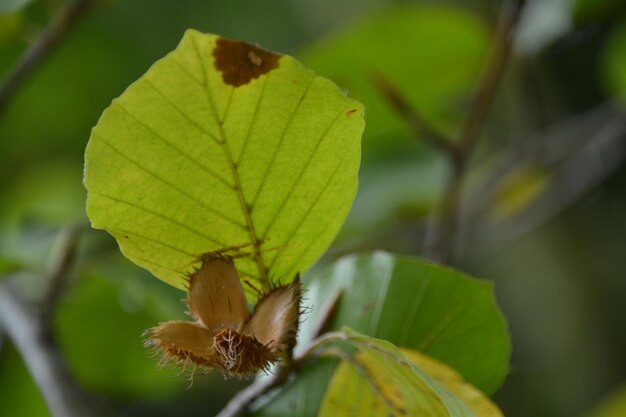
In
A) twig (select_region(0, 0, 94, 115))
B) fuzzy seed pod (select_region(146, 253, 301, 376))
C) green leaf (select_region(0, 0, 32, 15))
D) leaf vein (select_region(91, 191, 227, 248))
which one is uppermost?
green leaf (select_region(0, 0, 32, 15))

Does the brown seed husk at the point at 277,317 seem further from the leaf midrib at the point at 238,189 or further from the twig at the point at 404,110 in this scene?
the twig at the point at 404,110

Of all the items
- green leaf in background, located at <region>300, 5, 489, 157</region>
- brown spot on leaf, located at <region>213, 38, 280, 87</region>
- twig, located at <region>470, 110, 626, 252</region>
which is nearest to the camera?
brown spot on leaf, located at <region>213, 38, 280, 87</region>

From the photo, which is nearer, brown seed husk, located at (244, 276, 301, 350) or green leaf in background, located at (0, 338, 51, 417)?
brown seed husk, located at (244, 276, 301, 350)

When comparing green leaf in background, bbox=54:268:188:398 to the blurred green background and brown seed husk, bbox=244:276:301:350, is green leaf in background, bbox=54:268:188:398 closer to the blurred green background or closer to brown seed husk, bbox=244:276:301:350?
the blurred green background

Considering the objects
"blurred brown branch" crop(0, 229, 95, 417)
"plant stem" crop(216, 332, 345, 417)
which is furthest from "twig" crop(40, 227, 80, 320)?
"plant stem" crop(216, 332, 345, 417)

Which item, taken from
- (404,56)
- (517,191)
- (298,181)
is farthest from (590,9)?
(298,181)

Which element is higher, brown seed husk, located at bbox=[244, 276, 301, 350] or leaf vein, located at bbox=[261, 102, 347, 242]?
leaf vein, located at bbox=[261, 102, 347, 242]

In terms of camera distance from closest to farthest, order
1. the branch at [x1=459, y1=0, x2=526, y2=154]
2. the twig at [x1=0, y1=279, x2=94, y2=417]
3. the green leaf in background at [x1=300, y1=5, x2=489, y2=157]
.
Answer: the twig at [x1=0, y1=279, x2=94, y2=417]
the branch at [x1=459, y1=0, x2=526, y2=154]
the green leaf in background at [x1=300, y1=5, x2=489, y2=157]

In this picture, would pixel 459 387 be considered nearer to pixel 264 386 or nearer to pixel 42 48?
pixel 264 386
